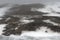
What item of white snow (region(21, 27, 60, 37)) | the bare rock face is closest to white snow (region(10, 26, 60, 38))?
white snow (region(21, 27, 60, 37))

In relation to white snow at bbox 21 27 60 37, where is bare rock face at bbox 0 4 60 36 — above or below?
above

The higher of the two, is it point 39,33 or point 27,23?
point 27,23

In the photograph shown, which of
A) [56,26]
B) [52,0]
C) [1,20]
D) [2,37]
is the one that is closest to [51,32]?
[56,26]

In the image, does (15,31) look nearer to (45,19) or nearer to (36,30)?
(36,30)

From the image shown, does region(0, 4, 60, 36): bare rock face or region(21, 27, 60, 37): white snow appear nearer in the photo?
region(21, 27, 60, 37): white snow

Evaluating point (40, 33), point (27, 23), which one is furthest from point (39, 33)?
point (27, 23)

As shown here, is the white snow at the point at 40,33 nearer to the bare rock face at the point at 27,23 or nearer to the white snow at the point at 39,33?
the white snow at the point at 39,33

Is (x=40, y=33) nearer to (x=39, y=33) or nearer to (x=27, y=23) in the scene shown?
(x=39, y=33)

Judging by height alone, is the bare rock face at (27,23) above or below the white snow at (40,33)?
above

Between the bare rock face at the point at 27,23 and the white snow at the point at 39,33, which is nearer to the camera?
the white snow at the point at 39,33

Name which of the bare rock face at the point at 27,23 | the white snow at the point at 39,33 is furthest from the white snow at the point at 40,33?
the bare rock face at the point at 27,23

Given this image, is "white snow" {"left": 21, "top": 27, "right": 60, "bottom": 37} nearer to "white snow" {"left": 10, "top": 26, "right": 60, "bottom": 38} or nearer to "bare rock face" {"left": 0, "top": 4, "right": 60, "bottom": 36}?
"white snow" {"left": 10, "top": 26, "right": 60, "bottom": 38}
